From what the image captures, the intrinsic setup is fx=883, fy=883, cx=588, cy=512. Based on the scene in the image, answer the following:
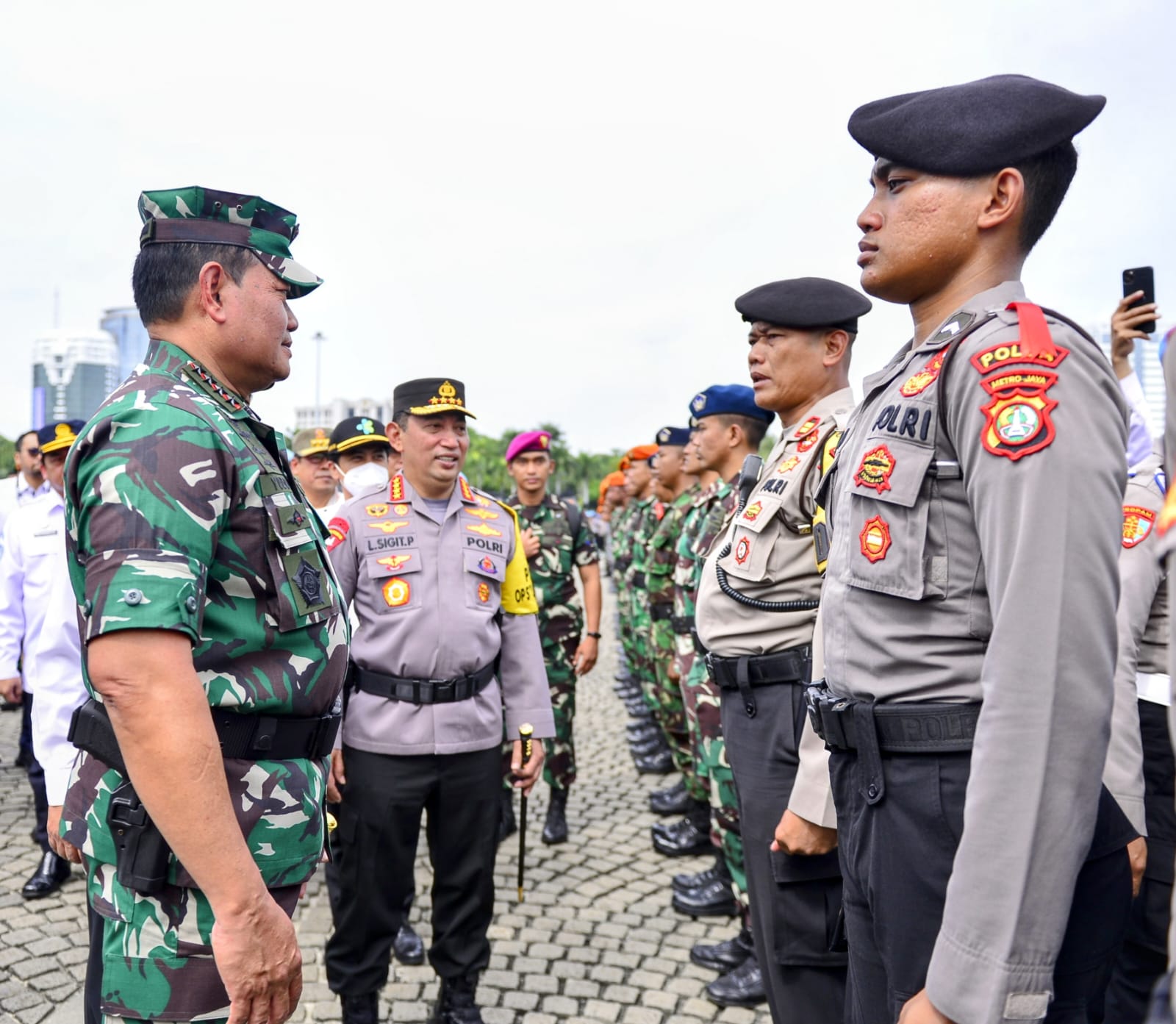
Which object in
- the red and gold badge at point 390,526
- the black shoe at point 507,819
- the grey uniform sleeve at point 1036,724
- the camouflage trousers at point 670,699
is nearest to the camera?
the grey uniform sleeve at point 1036,724

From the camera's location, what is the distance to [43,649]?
3961 millimetres

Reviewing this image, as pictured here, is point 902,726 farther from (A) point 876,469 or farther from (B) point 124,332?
(B) point 124,332

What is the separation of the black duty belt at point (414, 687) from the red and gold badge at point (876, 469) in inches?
79.3

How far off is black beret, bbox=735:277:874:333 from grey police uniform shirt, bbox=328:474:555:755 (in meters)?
1.36


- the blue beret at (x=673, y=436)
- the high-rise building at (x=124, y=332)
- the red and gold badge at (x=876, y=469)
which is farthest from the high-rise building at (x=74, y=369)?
the red and gold badge at (x=876, y=469)

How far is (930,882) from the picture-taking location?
1.51 meters

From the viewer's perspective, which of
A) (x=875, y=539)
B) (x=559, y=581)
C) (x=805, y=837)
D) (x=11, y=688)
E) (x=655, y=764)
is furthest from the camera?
Result: (x=655, y=764)

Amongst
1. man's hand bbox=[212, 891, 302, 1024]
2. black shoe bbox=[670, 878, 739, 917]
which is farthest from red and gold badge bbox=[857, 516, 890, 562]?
black shoe bbox=[670, 878, 739, 917]

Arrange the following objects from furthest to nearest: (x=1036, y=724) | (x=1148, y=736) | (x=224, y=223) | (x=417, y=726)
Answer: (x=417, y=726) → (x=1148, y=736) → (x=224, y=223) → (x=1036, y=724)

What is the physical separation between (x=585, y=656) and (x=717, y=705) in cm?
217

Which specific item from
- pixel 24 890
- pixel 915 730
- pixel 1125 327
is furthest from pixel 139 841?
pixel 24 890

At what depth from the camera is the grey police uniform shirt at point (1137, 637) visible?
2.37 m

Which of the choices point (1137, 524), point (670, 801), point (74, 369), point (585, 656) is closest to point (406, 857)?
point (1137, 524)

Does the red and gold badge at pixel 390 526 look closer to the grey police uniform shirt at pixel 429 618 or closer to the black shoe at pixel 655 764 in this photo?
the grey police uniform shirt at pixel 429 618
